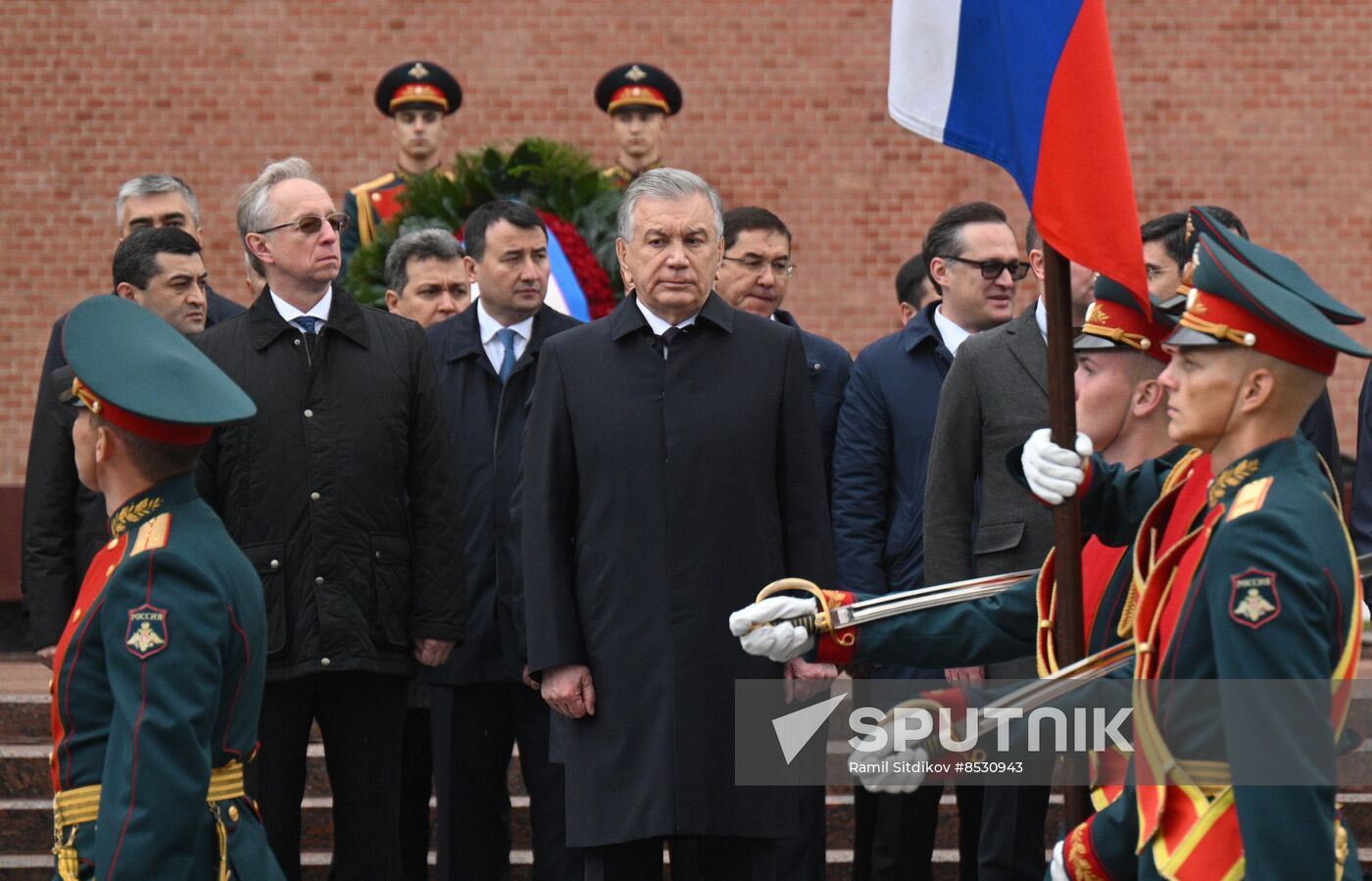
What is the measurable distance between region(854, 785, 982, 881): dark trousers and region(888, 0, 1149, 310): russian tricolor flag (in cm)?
251

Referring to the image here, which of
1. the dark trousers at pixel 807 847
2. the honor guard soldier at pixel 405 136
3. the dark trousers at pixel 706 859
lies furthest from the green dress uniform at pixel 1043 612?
the honor guard soldier at pixel 405 136

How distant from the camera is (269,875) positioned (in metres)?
3.72

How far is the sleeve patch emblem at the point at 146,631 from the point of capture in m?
3.53

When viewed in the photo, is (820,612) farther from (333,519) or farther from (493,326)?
(493,326)

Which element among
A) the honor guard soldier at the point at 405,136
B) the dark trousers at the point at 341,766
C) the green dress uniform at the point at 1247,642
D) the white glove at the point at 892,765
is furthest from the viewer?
the honor guard soldier at the point at 405,136

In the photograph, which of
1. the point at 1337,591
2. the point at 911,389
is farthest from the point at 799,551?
the point at 1337,591

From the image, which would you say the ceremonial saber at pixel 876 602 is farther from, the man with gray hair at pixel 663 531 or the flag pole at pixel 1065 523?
the man with gray hair at pixel 663 531

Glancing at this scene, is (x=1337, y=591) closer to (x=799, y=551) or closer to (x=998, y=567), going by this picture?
(x=799, y=551)

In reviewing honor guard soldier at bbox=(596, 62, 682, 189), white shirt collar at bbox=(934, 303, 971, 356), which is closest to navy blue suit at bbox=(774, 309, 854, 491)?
white shirt collar at bbox=(934, 303, 971, 356)

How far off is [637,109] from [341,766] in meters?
5.03

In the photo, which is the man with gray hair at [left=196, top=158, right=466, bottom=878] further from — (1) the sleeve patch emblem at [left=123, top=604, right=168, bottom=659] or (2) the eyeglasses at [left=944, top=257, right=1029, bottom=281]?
(2) the eyeglasses at [left=944, top=257, right=1029, bottom=281]

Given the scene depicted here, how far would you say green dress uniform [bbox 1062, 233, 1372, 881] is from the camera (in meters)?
2.95

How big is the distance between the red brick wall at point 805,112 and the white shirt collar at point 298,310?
614 centimetres

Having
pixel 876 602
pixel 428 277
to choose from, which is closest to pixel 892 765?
pixel 876 602
